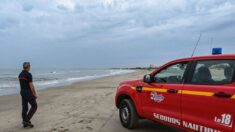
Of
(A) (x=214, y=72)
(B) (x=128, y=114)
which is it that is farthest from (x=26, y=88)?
(A) (x=214, y=72)

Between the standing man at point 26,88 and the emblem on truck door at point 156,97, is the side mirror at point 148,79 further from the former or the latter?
the standing man at point 26,88

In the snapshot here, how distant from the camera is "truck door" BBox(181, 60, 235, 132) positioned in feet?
15.6

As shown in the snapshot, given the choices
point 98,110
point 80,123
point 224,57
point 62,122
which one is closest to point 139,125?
point 80,123

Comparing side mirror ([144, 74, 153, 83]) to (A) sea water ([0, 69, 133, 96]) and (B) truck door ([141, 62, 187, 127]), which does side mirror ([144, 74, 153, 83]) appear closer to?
(B) truck door ([141, 62, 187, 127])

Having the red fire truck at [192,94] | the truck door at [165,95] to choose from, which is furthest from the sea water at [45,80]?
the red fire truck at [192,94]

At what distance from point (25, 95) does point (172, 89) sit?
4.23m

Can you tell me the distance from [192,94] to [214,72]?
0.52 metres

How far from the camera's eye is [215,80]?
522 cm

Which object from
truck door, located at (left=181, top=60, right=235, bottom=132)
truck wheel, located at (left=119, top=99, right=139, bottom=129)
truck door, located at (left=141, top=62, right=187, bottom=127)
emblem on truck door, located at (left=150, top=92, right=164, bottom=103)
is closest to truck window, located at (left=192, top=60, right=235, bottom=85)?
truck door, located at (left=181, top=60, right=235, bottom=132)

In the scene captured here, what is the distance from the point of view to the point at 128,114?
798 cm

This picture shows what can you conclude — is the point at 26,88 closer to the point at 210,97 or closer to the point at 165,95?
the point at 165,95

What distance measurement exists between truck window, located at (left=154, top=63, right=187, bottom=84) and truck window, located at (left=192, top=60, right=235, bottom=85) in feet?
1.37

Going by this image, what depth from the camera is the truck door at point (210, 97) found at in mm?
4770

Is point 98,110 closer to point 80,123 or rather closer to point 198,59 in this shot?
point 80,123
